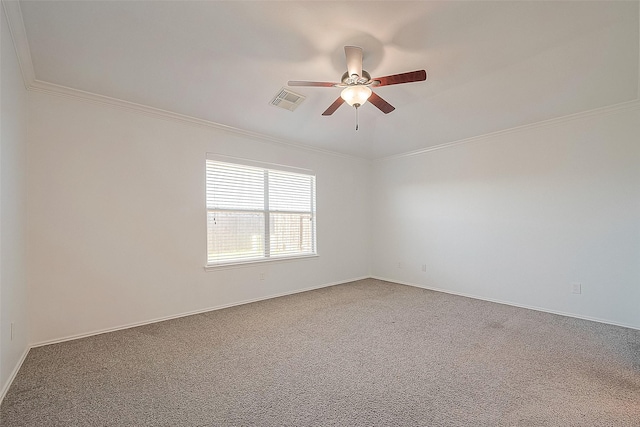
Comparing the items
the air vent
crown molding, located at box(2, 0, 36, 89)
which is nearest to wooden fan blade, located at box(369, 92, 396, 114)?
the air vent

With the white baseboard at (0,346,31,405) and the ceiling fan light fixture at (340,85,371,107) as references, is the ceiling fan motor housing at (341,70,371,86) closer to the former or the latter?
the ceiling fan light fixture at (340,85,371,107)

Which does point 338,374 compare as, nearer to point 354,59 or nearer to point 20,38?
point 354,59

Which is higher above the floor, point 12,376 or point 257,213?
point 257,213

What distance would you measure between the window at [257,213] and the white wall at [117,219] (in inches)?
7.2

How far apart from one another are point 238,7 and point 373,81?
1220 mm

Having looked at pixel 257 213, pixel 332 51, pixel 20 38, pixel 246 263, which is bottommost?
pixel 246 263

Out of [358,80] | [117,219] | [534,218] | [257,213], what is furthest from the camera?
[257,213]

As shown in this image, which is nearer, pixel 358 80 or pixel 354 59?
pixel 354 59

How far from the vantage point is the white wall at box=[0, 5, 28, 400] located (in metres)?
2.02

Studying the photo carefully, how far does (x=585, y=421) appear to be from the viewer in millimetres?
1747

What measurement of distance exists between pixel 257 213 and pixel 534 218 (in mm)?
3964

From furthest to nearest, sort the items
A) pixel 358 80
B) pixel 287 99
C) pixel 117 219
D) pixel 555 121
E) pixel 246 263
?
pixel 246 263
pixel 555 121
pixel 287 99
pixel 117 219
pixel 358 80

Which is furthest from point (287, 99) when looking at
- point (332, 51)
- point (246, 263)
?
point (246, 263)

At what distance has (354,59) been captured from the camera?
240cm
